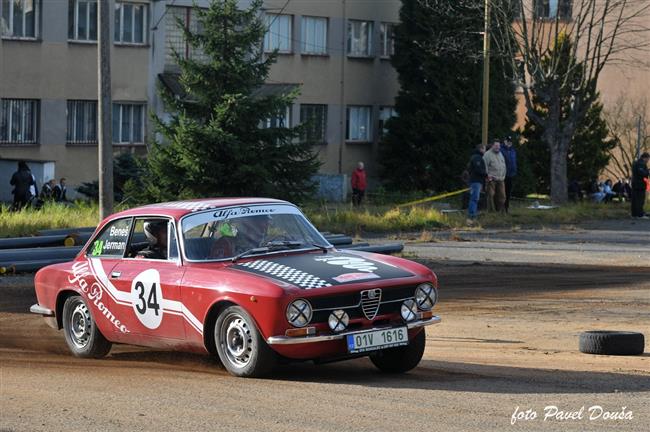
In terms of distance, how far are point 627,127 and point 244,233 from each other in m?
47.4

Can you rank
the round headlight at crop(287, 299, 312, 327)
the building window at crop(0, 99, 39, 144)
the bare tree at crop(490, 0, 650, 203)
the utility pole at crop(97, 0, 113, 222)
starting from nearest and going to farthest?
the round headlight at crop(287, 299, 312, 327)
the utility pole at crop(97, 0, 113, 222)
the bare tree at crop(490, 0, 650, 203)
the building window at crop(0, 99, 39, 144)

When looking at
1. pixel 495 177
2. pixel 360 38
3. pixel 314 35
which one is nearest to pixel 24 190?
pixel 495 177

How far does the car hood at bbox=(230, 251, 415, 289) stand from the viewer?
10.1 meters

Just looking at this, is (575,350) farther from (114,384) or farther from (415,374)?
(114,384)

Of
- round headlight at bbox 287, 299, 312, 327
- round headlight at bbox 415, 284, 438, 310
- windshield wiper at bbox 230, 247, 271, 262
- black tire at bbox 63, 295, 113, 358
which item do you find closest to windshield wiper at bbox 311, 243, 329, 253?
windshield wiper at bbox 230, 247, 271, 262

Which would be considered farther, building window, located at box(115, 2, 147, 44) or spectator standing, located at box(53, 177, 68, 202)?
building window, located at box(115, 2, 147, 44)

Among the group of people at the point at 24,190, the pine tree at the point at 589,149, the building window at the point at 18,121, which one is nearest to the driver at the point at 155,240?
the group of people at the point at 24,190

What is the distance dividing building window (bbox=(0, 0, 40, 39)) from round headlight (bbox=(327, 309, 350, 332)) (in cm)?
3383

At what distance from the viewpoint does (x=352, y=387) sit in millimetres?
9898

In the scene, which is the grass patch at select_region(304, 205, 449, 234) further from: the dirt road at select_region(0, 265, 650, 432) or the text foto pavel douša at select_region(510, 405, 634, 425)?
the text foto pavel douša at select_region(510, 405, 634, 425)

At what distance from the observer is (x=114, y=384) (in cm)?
1012

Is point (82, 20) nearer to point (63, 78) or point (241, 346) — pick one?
point (63, 78)

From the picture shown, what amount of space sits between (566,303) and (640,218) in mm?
19261

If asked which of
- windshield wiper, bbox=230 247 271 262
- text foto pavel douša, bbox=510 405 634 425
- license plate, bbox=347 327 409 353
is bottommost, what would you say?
text foto pavel douša, bbox=510 405 634 425
